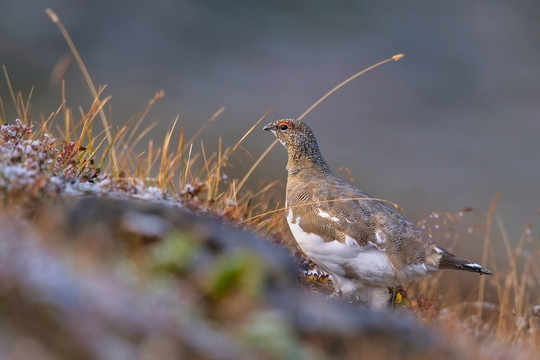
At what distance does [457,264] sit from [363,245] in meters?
0.78

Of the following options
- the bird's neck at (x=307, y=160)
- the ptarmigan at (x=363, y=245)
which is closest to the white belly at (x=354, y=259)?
the ptarmigan at (x=363, y=245)

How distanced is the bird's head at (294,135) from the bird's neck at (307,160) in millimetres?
21

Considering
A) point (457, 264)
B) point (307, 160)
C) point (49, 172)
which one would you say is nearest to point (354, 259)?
point (457, 264)

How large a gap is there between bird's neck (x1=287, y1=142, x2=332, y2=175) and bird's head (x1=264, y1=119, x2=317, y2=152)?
21 millimetres

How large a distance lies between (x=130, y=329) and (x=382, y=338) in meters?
1.20

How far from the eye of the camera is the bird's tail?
14.1 feet

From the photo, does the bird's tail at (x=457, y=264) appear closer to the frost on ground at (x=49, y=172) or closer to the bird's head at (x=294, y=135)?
the bird's head at (x=294, y=135)

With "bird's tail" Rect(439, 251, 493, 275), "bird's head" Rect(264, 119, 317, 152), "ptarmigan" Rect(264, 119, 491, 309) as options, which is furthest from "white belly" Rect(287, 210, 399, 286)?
"bird's head" Rect(264, 119, 317, 152)

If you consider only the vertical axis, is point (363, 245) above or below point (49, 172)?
below

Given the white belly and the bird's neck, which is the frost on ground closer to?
the white belly

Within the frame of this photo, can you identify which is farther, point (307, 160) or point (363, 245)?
point (307, 160)

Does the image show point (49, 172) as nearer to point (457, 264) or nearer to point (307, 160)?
point (307, 160)

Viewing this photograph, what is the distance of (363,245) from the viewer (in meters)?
4.32

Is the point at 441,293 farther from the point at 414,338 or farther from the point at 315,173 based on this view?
the point at 414,338
